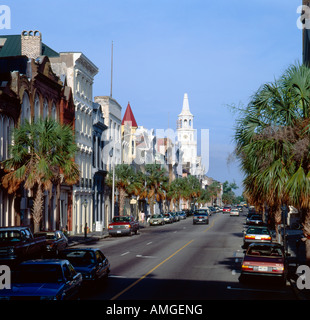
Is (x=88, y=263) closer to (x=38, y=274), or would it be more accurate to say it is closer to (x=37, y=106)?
(x=38, y=274)

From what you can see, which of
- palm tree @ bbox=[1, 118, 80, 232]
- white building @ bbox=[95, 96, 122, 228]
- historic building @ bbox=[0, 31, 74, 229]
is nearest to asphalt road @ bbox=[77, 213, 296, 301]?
palm tree @ bbox=[1, 118, 80, 232]

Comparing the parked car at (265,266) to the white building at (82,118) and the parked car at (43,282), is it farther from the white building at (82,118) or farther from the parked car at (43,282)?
the white building at (82,118)

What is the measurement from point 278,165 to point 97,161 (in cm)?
4929

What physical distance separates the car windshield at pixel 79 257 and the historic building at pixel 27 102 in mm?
19154

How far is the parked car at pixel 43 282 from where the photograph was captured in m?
13.1

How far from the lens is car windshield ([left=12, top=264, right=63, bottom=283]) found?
1438cm

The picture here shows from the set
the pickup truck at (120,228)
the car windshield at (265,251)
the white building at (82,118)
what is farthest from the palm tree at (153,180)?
the car windshield at (265,251)

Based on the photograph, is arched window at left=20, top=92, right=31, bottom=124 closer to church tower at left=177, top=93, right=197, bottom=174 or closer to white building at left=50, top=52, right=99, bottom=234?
white building at left=50, top=52, right=99, bottom=234

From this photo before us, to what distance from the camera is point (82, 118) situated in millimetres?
60781

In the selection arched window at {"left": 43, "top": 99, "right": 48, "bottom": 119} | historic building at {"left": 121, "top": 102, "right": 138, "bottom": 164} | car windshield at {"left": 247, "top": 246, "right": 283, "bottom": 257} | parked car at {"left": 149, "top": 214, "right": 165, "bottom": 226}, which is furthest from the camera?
historic building at {"left": 121, "top": 102, "right": 138, "bottom": 164}

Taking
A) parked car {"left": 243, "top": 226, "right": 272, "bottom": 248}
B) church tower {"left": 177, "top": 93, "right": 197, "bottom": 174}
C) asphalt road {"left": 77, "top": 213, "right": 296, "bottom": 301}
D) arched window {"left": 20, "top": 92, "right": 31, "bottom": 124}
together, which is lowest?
asphalt road {"left": 77, "top": 213, "right": 296, "bottom": 301}

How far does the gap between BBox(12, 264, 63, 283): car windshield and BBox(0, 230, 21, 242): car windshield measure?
10.4 m

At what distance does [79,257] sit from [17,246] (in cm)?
496
